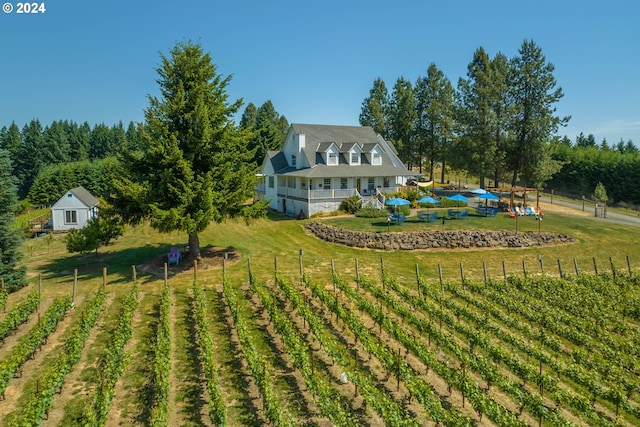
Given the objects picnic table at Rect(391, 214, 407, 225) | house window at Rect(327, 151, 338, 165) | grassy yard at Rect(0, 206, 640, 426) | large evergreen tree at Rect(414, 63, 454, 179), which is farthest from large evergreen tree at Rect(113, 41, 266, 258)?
large evergreen tree at Rect(414, 63, 454, 179)

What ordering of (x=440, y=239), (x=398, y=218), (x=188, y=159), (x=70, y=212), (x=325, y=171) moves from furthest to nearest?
(x=70, y=212), (x=325, y=171), (x=398, y=218), (x=440, y=239), (x=188, y=159)

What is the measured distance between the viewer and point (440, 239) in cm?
2841

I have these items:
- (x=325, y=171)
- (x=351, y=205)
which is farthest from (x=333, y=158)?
(x=351, y=205)

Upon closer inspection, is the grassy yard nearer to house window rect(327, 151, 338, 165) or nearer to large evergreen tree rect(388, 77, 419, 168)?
house window rect(327, 151, 338, 165)

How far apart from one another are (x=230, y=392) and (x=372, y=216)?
2548 cm

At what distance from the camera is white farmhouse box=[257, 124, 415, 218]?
38.4 metres

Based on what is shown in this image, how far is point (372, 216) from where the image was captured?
116 ft

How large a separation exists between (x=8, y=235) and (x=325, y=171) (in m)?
25.2

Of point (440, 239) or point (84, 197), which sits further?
point (84, 197)

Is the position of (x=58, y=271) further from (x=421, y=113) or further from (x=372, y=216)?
(x=421, y=113)

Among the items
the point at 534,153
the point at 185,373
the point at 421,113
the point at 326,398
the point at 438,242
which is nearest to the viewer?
the point at 326,398

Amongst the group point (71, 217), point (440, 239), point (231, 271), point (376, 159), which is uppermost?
point (376, 159)

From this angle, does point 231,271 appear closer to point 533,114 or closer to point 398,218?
point 398,218

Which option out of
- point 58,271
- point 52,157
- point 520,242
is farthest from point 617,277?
point 52,157
